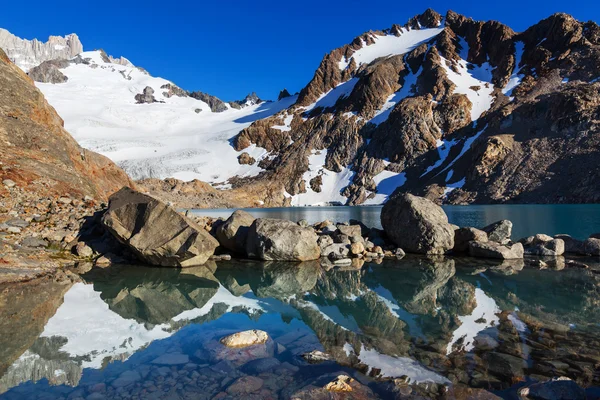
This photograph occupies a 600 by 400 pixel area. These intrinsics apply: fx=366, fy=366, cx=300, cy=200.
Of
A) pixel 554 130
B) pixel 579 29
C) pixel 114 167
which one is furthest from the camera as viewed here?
pixel 579 29

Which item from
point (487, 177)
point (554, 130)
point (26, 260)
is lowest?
point (26, 260)

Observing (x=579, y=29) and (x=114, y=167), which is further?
(x=579, y=29)

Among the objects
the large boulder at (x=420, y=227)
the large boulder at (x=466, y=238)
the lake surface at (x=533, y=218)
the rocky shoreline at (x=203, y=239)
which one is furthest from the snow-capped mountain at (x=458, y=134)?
the large boulder at (x=420, y=227)

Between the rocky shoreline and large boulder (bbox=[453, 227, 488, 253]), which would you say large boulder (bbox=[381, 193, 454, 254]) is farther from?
large boulder (bbox=[453, 227, 488, 253])

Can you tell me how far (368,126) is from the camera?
176 metres

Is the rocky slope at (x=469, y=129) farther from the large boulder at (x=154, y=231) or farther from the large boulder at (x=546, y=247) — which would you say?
the large boulder at (x=154, y=231)

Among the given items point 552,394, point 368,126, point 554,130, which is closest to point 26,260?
point 552,394

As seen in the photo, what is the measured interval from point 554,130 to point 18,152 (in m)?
123

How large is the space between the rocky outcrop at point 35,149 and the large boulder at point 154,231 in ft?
16.7

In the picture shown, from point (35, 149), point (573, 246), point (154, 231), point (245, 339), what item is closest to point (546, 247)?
point (573, 246)

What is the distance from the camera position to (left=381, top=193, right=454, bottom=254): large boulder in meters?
17.7

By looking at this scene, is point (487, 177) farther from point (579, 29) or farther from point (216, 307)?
point (216, 307)

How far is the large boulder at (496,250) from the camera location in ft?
54.0

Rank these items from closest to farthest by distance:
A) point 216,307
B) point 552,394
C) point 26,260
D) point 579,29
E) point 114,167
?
point 552,394 < point 216,307 < point 26,260 < point 114,167 < point 579,29
